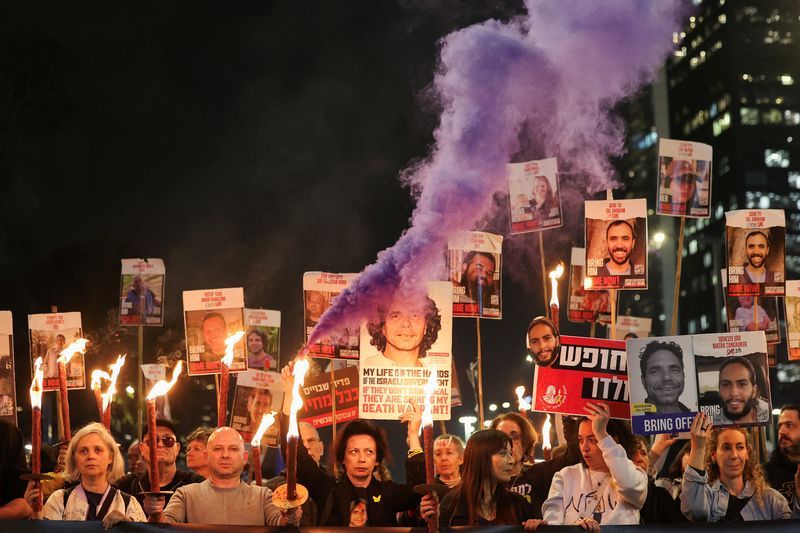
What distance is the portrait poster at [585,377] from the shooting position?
22.6 ft

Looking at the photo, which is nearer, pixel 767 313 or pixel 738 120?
pixel 767 313

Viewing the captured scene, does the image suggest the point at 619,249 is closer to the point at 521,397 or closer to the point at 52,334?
the point at 521,397

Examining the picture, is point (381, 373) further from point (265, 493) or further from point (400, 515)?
point (265, 493)

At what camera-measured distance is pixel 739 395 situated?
648cm

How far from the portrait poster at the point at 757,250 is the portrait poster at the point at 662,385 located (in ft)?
11.1

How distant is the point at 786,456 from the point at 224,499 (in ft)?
12.8

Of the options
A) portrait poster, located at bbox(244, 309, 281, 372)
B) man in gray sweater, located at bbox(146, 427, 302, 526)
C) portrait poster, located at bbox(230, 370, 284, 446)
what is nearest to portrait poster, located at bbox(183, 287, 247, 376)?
portrait poster, located at bbox(230, 370, 284, 446)

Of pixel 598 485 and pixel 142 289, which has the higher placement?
pixel 142 289

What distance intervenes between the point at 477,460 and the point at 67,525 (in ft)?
7.27

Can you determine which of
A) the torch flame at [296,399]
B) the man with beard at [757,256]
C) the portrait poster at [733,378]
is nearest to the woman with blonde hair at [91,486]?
the torch flame at [296,399]

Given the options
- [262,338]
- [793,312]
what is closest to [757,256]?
[793,312]

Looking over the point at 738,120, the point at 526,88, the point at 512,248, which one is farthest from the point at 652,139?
the point at 526,88

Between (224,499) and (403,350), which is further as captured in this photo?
(403,350)

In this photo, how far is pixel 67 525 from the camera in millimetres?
5211
